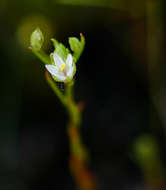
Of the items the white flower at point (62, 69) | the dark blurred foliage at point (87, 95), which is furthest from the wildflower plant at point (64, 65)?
the dark blurred foliage at point (87, 95)

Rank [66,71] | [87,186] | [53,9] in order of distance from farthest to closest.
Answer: [53,9], [87,186], [66,71]

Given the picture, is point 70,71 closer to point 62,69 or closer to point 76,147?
point 62,69

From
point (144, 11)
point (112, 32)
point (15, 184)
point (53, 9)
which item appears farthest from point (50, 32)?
point (15, 184)

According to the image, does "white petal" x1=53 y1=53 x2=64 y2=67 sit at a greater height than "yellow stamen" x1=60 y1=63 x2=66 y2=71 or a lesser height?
greater

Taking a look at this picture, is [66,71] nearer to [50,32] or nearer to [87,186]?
[87,186]

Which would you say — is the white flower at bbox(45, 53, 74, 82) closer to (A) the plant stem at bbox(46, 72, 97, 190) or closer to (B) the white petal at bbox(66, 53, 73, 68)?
(B) the white petal at bbox(66, 53, 73, 68)

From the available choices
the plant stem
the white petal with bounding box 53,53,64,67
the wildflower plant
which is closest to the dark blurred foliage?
the plant stem

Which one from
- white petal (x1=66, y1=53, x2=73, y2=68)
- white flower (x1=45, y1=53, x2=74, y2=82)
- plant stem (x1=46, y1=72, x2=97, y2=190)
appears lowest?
plant stem (x1=46, y1=72, x2=97, y2=190)
